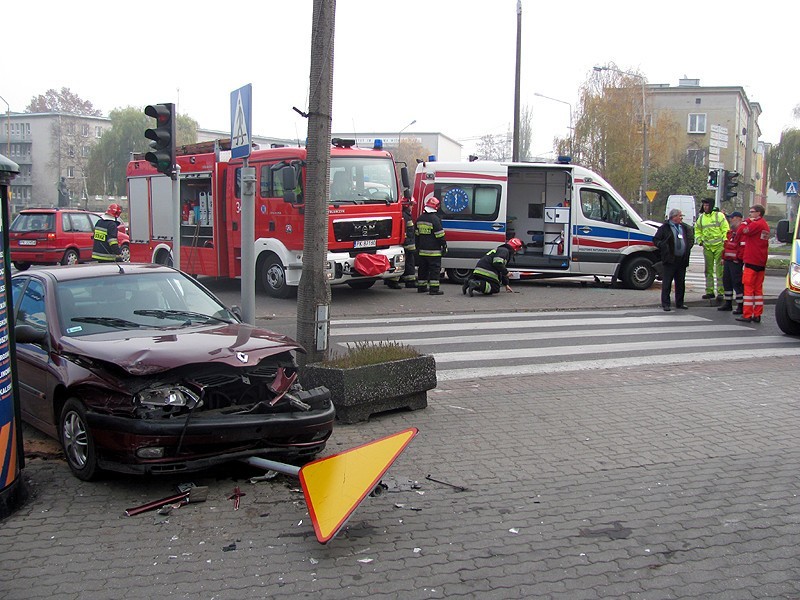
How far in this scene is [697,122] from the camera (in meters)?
61.7

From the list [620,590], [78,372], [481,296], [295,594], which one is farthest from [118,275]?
[481,296]

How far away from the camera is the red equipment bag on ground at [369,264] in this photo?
14156mm

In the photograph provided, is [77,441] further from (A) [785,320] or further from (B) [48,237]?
(B) [48,237]

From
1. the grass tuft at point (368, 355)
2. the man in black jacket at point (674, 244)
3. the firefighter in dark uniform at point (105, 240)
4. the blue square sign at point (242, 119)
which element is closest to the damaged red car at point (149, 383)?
the grass tuft at point (368, 355)

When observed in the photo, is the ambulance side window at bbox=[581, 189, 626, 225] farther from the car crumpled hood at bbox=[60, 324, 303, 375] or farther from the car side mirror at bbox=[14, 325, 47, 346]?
the car side mirror at bbox=[14, 325, 47, 346]

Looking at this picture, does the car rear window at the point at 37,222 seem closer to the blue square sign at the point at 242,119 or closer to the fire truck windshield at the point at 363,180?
the fire truck windshield at the point at 363,180

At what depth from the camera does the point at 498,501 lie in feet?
16.2

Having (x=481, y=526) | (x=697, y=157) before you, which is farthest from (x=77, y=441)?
(x=697, y=157)

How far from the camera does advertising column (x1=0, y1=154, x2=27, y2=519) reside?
15.3 feet

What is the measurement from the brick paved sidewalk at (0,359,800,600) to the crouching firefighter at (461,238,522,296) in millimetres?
8751

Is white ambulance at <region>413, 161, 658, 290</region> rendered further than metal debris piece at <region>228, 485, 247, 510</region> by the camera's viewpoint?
Yes

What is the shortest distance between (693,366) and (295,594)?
22.5 ft

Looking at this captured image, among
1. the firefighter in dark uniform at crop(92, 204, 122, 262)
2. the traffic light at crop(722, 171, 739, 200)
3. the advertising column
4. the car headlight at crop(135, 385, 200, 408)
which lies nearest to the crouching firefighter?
the traffic light at crop(722, 171, 739, 200)

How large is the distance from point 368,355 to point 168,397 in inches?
91.9
